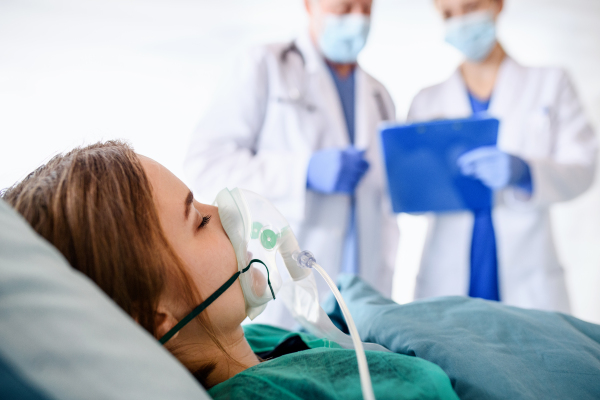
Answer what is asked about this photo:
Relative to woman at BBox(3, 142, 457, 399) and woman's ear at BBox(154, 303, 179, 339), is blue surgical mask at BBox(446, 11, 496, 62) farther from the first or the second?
woman's ear at BBox(154, 303, 179, 339)

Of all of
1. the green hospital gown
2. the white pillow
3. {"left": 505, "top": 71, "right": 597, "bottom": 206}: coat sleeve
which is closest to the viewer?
the white pillow

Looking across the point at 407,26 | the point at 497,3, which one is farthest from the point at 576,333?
the point at 407,26

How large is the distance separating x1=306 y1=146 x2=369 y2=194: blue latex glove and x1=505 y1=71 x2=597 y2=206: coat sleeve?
2.25 feet

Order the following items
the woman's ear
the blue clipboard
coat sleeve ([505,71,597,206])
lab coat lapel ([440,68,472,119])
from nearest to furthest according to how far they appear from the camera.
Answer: the woman's ear → the blue clipboard → coat sleeve ([505,71,597,206]) → lab coat lapel ([440,68,472,119])

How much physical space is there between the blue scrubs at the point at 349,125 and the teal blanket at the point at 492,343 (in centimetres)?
75

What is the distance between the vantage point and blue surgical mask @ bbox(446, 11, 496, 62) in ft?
5.87

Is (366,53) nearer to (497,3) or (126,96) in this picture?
(497,3)

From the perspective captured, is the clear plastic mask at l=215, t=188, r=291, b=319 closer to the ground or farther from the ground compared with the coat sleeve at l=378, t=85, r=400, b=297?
farther from the ground

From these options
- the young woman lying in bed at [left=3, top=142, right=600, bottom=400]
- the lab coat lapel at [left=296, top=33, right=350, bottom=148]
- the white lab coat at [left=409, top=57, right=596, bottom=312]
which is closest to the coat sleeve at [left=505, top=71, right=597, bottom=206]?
the white lab coat at [left=409, top=57, right=596, bottom=312]

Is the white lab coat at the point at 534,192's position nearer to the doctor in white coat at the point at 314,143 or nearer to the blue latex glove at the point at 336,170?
the doctor in white coat at the point at 314,143

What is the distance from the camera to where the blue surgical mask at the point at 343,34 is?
1694 millimetres

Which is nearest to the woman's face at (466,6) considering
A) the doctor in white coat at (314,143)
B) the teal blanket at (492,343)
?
the doctor in white coat at (314,143)

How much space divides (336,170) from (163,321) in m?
0.96

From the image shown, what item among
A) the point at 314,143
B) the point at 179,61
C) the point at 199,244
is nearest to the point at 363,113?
the point at 314,143
